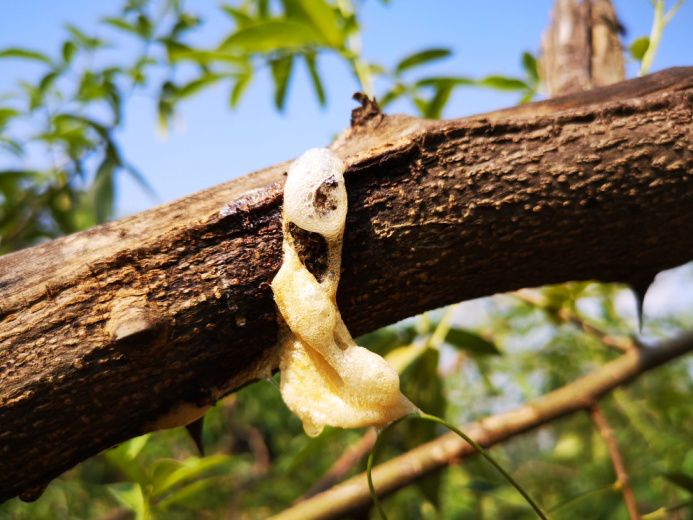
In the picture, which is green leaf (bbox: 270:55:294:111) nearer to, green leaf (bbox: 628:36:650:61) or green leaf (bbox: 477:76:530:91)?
green leaf (bbox: 477:76:530:91)

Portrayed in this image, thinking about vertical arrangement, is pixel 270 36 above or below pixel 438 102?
above

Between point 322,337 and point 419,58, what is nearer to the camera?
point 322,337

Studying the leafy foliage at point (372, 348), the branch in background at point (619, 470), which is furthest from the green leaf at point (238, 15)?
the branch in background at point (619, 470)

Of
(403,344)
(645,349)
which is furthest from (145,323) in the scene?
(645,349)

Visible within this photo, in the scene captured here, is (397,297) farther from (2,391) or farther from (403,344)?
(403,344)

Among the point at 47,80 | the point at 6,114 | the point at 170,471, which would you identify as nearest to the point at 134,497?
the point at 170,471

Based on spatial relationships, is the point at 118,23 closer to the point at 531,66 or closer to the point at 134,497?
the point at 531,66

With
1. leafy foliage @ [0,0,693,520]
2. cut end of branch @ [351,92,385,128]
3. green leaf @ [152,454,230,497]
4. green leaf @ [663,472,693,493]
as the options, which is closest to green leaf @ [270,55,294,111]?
leafy foliage @ [0,0,693,520]
